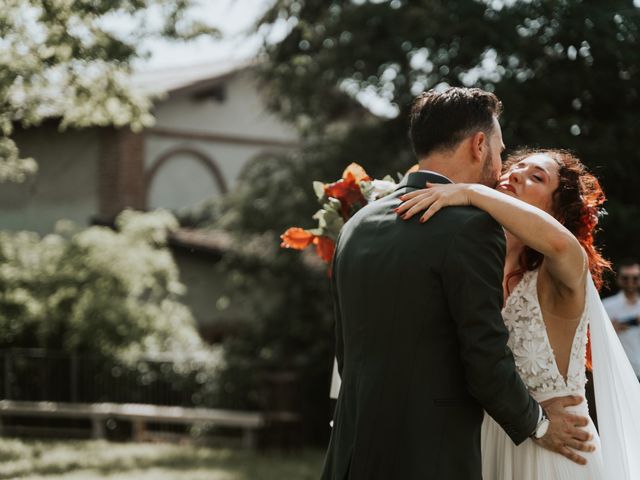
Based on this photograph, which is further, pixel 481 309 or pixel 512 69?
pixel 512 69

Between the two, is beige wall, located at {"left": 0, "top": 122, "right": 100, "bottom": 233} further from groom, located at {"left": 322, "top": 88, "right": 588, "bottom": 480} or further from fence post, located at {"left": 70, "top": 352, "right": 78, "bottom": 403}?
groom, located at {"left": 322, "top": 88, "right": 588, "bottom": 480}

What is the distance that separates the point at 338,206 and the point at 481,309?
2.01 metres

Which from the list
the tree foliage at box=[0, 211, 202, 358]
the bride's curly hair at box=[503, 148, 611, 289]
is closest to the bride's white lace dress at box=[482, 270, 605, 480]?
the bride's curly hair at box=[503, 148, 611, 289]

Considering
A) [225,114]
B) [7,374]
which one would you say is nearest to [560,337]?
[7,374]

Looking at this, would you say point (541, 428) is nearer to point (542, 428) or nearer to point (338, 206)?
point (542, 428)

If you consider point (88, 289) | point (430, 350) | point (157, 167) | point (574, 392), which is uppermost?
point (157, 167)

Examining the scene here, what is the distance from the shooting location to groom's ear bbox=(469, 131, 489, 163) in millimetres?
3299

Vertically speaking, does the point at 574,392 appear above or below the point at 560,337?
below

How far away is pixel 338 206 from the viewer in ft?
16.5

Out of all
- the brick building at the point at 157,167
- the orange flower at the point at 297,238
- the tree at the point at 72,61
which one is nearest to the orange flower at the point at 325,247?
the orange flower at the point at 297,238

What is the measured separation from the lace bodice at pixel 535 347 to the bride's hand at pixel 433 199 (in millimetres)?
714

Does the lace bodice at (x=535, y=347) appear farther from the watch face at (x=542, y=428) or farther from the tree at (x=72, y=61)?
the tree at (x=72, y=61)

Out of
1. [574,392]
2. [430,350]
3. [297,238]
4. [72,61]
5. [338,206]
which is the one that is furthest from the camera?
[72,61]

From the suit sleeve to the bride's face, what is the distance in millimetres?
767
